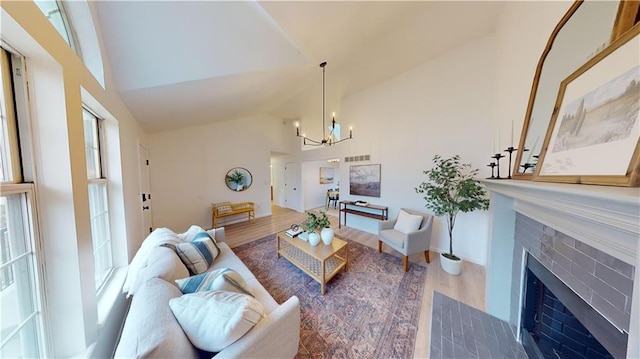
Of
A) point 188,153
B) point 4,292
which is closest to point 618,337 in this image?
point 4,292

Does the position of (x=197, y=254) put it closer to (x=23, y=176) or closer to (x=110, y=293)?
(x=110, y=293)

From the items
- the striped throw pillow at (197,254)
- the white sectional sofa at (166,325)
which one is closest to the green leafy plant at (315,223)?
the white sectional sofa at (166,325)

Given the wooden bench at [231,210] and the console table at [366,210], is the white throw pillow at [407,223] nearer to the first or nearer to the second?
the console table at [366,210]

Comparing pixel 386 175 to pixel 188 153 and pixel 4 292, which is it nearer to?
pixel 4 292

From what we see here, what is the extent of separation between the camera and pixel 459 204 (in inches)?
92.5

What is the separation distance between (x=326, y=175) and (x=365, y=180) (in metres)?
3.05

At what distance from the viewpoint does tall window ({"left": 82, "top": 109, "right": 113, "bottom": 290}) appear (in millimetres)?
1505

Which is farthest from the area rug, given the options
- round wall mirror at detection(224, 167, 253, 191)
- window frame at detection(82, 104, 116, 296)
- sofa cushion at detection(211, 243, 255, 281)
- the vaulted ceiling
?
the vaulted ceiling

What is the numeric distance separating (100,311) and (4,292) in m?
0.67

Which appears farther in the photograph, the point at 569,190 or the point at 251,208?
the point at 251,208

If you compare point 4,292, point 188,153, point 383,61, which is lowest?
point 4,292

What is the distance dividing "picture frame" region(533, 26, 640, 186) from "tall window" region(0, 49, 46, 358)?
245 centimetres

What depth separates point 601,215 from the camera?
0.60 meters

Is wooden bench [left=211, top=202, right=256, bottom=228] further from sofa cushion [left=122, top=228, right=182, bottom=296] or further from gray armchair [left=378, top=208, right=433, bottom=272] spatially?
gray armchair [left=378, top=208, right=433, bottom=272]
